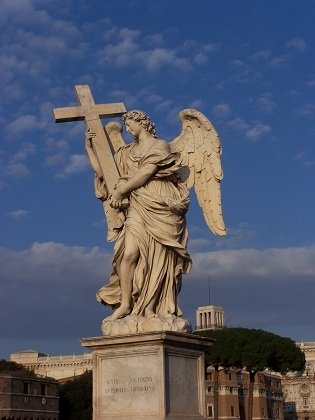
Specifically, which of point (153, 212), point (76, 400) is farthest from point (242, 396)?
point (153, 212)

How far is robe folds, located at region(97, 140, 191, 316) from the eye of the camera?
454 inches

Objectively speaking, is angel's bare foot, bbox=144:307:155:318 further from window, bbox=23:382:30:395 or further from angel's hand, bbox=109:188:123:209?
window, bbox=23:382:30:395

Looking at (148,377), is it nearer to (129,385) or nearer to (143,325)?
(129,385)

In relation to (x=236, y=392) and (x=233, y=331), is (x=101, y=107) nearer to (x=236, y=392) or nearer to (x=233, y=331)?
(x=233, y=331)

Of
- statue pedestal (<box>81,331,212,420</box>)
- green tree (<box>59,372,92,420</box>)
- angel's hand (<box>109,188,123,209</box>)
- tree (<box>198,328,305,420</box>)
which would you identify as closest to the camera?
statue pedestal (<box>81,331,212,420</box>)

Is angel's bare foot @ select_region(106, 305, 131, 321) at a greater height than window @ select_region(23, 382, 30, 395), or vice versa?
window @ select_region(23, 382, 30, 395)

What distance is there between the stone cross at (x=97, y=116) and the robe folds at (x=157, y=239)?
569mm

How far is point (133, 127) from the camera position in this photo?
12.2 metres

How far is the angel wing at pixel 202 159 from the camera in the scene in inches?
491

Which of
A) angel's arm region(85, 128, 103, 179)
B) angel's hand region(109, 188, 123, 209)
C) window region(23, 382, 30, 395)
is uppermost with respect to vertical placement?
angel's arm region(85, 128, 103, 179)

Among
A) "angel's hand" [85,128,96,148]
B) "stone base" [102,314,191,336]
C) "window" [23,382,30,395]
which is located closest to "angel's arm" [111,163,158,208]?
"angel's hand" [85,128,96,148]

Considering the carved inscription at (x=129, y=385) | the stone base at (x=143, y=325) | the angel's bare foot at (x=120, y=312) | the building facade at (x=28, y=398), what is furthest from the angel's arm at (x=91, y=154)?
the building facade at (x=28, y=398)

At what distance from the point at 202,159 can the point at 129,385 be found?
4024 mm

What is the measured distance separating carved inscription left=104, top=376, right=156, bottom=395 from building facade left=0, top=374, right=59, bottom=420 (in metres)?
56.1
